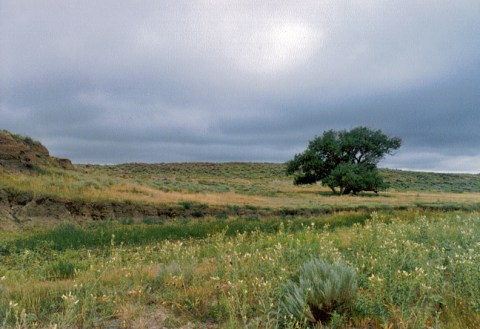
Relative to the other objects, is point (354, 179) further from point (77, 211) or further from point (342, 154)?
point (77, 211)

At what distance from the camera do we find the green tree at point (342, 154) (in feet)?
134

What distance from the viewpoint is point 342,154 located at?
43.5 meters

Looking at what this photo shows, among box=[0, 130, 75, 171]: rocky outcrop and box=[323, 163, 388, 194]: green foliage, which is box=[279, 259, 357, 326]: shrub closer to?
box=[0, 130, 75, 171]: rocky outcrop

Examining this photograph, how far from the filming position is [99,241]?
11.8m

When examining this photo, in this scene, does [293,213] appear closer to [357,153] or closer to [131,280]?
[131,280]

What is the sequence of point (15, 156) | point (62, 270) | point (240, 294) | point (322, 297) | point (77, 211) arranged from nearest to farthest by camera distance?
point (322, 297), point (240, 294), point (62, 270), point (77, 211), point (15, 156)

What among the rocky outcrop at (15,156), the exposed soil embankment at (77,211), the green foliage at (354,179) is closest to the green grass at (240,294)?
the exposed soil embankment at (77,211)

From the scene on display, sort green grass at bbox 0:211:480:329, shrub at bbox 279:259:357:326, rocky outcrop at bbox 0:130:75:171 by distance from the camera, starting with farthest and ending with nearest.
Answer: rocky outcrop at bbox 0:130:75:171 → shrub at bbox 279:259:357:326 → green grass at bbox 0:211:480:329

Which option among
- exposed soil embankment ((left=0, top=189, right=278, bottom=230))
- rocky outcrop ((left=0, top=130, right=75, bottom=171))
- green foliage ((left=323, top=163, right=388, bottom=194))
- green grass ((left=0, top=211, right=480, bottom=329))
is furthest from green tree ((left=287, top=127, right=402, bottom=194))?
green grass ((left=0, top=211, right=480, bottom=329))

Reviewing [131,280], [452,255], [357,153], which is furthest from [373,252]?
[357,153]

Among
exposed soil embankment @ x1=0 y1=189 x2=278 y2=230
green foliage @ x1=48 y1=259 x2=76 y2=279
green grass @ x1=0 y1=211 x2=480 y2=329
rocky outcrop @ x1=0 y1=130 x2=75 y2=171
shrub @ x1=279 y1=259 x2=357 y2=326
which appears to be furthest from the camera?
rocky outcrop @ x1=0 y1=130 x2=75 y2=171

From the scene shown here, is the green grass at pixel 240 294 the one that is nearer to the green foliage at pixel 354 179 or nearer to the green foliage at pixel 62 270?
the green foliage at pixel 62 270

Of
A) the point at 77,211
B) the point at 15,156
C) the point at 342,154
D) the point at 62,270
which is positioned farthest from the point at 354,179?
the point at 62,270

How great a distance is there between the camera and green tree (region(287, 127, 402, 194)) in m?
40.8
